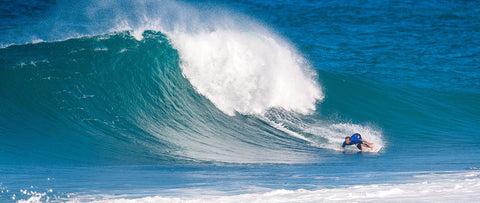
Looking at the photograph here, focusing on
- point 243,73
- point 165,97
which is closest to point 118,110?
point 165,97

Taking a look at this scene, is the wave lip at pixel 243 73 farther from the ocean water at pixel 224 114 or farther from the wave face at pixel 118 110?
the wave face at pixel 118 110

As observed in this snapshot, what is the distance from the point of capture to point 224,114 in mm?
11914

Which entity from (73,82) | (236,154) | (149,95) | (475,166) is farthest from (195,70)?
(475,166)

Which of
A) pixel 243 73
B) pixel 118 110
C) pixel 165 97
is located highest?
pixel 243 73

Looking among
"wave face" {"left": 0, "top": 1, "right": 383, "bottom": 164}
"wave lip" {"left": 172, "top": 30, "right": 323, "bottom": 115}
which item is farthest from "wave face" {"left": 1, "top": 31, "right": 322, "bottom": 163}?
"wave lip" {"left": 172, "top": 30, "right": 323, "bottom": 115}

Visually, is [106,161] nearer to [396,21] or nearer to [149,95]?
[149,95]

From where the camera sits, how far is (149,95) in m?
12.2

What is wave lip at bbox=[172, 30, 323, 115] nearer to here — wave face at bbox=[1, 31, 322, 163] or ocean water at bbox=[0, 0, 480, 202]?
ocean water at bbox=[0, 0, 480, 202]

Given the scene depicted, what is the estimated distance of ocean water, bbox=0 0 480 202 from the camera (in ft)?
22.2

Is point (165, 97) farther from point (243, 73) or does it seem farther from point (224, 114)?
point (243, 73)

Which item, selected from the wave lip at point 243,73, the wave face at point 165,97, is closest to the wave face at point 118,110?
the wave face at point 165,97

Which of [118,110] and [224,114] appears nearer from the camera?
[118,110]

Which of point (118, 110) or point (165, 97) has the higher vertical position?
point (165, 97)

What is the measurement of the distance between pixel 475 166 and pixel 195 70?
23.8 ft
